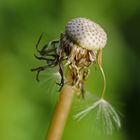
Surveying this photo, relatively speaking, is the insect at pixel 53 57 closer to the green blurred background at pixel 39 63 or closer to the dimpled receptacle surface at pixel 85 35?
the dimpled receptacle surface at pixel 85 35

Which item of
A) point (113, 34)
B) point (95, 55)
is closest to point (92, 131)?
point (113, 34)

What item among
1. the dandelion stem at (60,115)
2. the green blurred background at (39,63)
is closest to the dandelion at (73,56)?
the dandelion stem at (60,115)

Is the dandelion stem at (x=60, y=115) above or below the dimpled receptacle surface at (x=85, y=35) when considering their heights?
below

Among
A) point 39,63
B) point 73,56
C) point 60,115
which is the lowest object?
point 60,115

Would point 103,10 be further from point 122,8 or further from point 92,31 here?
point 92,31

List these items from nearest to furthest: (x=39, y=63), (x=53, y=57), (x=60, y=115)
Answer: (x=60, y=115), (x=53, y=57), (x=39, y=63)

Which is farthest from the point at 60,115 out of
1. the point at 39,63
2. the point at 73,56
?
the point at 39,63

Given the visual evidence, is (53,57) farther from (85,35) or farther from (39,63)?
(39,63)

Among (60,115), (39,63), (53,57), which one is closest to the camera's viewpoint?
(60,115)
